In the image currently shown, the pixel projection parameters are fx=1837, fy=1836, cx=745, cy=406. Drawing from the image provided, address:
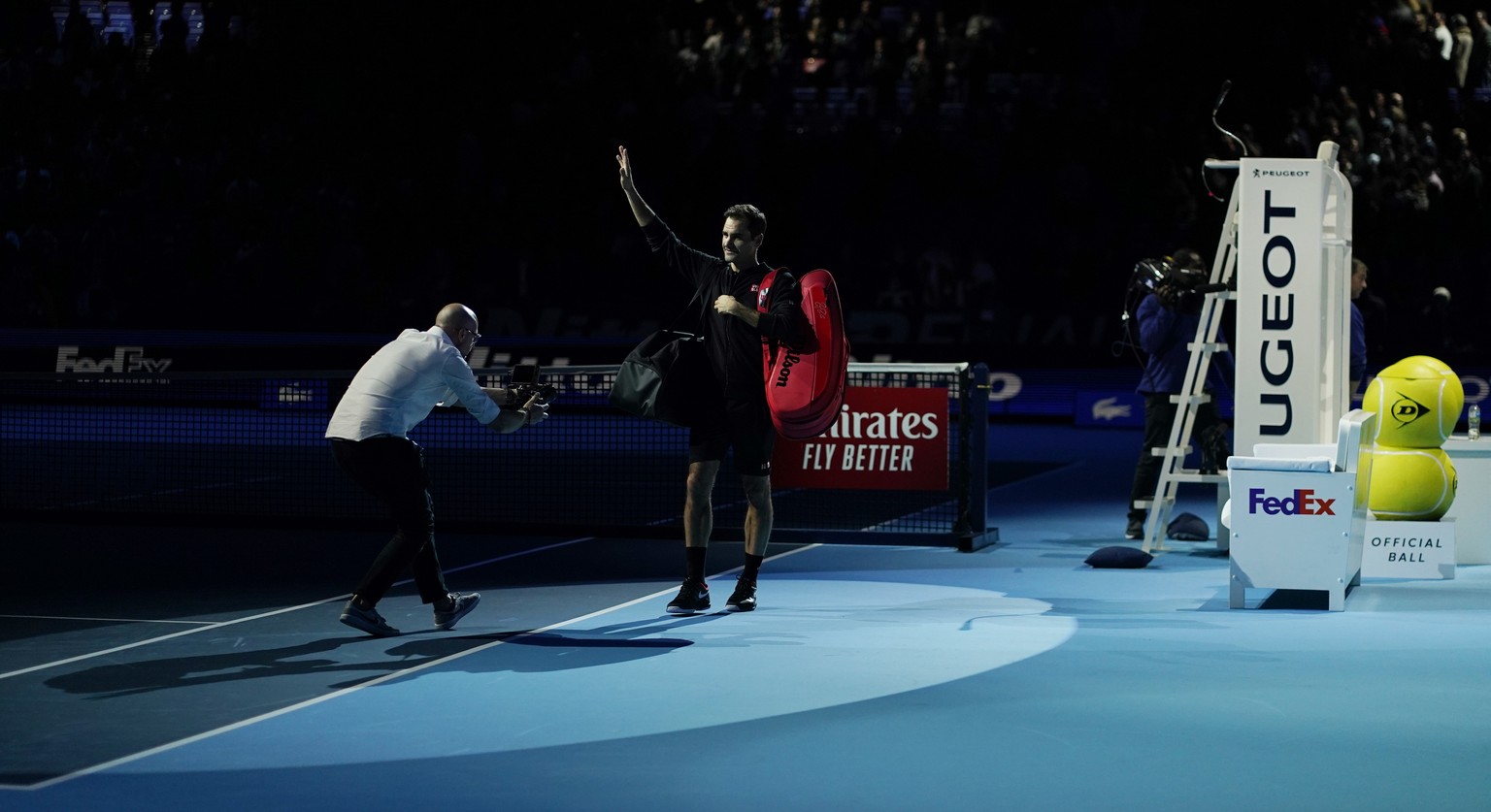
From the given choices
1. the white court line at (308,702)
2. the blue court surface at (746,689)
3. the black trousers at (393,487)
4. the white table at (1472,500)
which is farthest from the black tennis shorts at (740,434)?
the white table at (1472,500)

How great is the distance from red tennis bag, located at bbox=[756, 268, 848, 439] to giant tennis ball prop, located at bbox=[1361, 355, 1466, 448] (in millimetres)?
3879

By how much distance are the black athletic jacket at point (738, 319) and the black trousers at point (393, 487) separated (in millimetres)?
1692

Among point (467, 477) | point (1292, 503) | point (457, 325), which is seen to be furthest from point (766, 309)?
point (467, 477)

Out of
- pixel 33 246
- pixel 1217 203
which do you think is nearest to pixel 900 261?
pixel 1217 203

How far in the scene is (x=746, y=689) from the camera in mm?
7688

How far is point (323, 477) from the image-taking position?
1795 cm

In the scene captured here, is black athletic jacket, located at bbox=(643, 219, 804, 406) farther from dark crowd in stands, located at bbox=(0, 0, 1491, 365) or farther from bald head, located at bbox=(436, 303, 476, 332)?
dark crowd in stands, located at bbox=(0, 0, 1491, 365)

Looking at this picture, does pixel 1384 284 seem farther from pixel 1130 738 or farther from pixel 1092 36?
pixel 1130 738

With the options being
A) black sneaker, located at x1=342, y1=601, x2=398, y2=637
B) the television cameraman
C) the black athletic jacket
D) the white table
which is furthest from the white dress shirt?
the white table

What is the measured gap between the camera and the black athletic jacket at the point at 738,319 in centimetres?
935

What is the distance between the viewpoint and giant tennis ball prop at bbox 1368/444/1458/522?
11.3 meters

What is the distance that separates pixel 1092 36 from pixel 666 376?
20416 mm

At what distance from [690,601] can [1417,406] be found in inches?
192

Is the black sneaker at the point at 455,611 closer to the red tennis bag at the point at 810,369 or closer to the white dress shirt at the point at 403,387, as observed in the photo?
the white dress shirt at the point at 403,387
